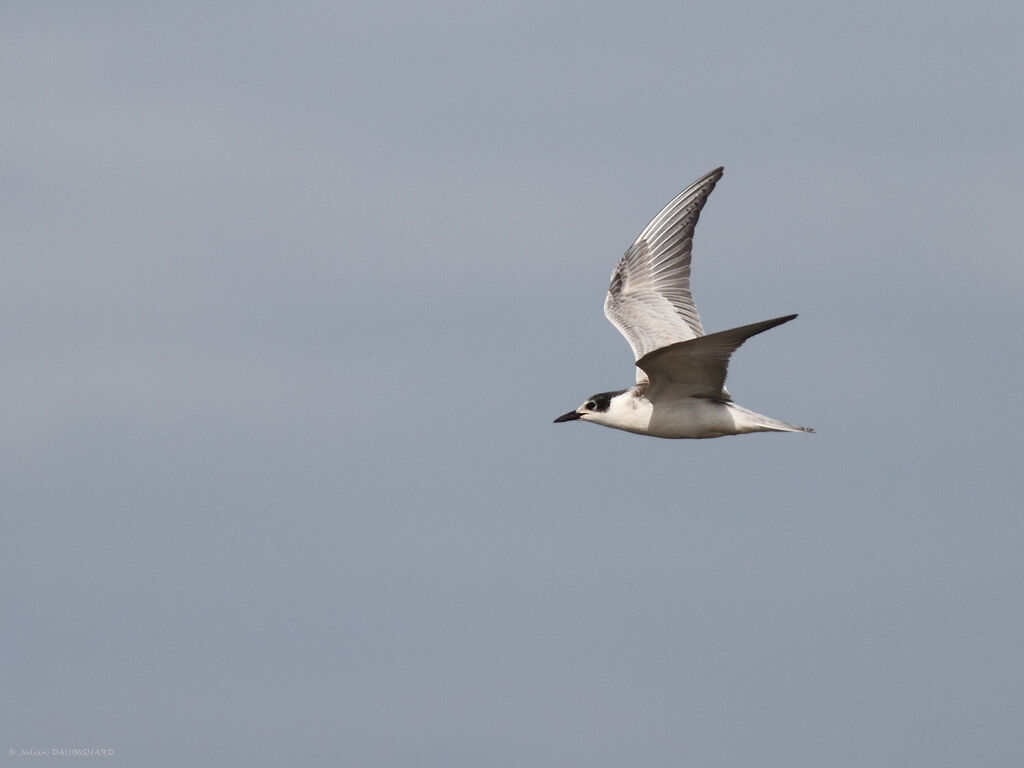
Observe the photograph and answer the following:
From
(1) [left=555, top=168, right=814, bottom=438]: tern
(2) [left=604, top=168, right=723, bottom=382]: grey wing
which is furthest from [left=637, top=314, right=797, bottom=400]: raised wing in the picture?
(2) [left=604, top=168, right=723, bottom=382]: grey wing

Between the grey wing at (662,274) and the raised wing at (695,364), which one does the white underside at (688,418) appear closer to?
the raised wing at (695,364)

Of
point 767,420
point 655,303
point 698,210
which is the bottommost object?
point 767,420

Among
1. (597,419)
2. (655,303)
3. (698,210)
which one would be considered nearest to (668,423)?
(597,419)

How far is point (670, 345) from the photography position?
2152 centimetres

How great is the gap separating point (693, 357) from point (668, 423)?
83.7 inches

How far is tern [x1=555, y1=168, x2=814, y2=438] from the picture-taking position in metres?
22.5

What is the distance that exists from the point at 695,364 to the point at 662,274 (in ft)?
22.1

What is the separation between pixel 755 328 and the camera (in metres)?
19.9

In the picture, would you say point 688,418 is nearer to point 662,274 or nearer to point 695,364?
point 695,364

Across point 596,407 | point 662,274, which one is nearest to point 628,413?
point 596,407

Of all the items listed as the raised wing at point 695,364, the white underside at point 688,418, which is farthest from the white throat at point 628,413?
the raised wing at point 695,364

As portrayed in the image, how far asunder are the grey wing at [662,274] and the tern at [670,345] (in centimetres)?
2

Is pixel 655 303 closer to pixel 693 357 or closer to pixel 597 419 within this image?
pixel 597 419

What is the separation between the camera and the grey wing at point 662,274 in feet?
91.7
